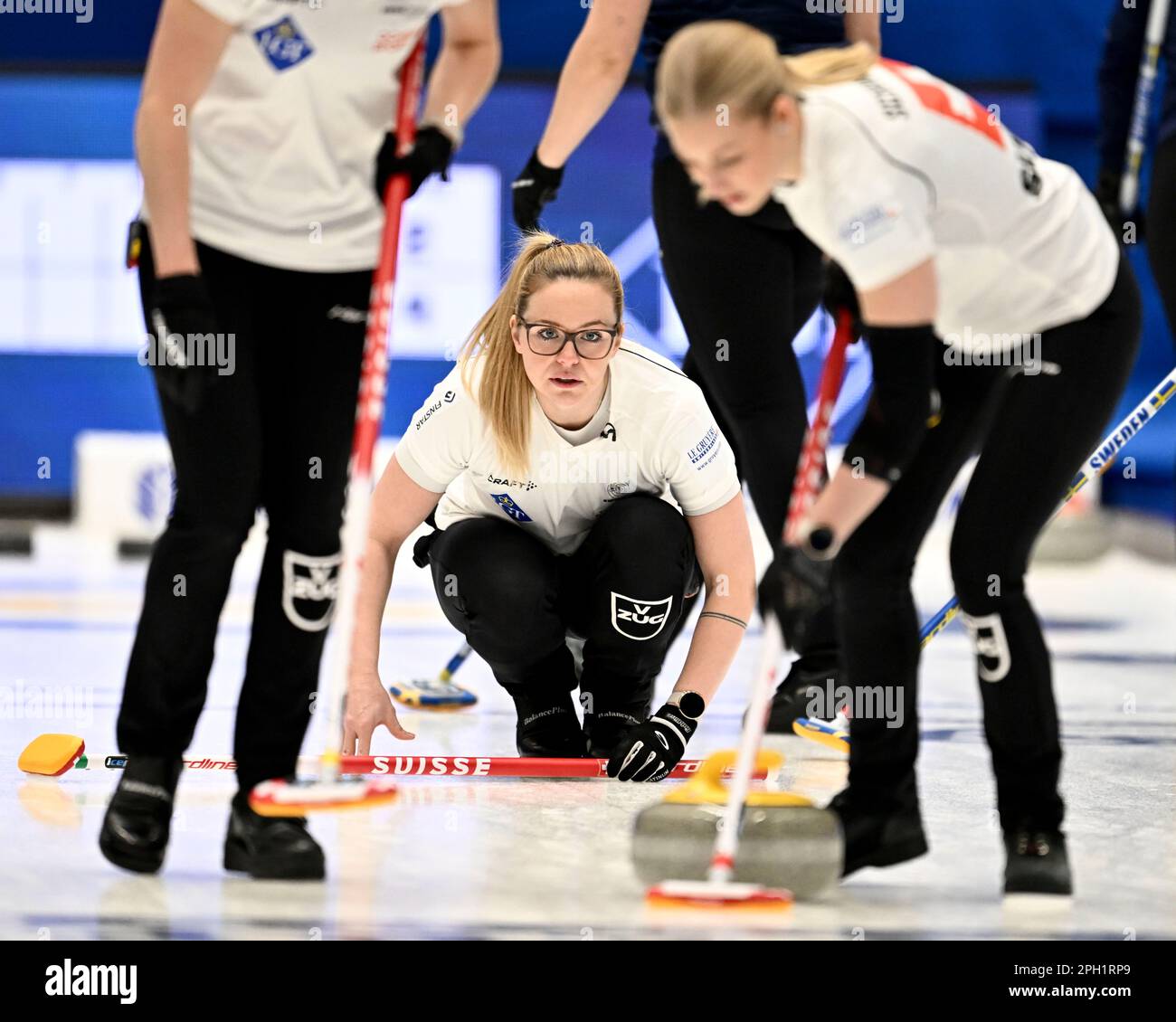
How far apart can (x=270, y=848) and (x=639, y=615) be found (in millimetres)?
905

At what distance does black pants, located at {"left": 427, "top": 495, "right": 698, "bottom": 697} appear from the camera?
115 inches

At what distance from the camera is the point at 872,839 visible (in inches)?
88.4

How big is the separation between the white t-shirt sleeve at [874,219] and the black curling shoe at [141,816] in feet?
3.57

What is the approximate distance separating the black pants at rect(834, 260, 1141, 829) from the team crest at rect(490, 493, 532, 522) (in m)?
0.90

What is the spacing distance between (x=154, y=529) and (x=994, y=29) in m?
4.38

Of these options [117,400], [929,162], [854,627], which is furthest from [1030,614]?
[117,400]

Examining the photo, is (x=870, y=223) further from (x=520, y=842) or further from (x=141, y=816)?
(x=141, y=816)

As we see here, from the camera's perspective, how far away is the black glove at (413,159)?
2.20 m

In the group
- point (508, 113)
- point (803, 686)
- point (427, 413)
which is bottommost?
point (803, 686)
